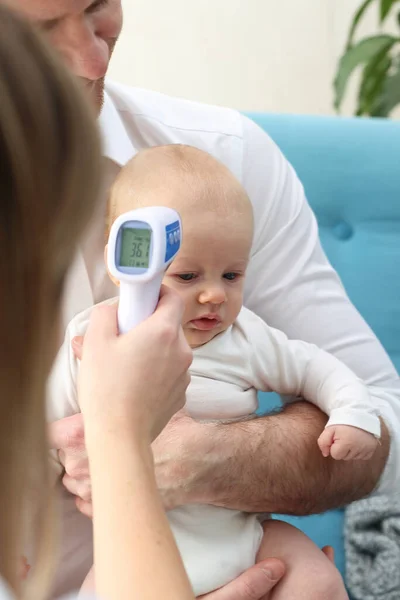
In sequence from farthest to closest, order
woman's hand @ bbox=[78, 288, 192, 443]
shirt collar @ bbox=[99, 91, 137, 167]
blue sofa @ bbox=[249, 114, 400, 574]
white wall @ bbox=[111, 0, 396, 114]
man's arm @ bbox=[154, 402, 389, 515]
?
white wall @ bbox=[111, 0, 396, 114] < blue sofa @ bbox=[249, 114, 400, 574] < shirt collar @ bbox=[99, 91, 137, 167] < man's arm @ bbox=[154, 402, 389, 515] < woman's hand @ bbox=[78, 288, 192, 443]

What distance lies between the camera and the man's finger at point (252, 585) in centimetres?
98

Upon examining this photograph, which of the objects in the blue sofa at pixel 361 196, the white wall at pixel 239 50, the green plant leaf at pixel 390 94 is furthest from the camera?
the white wall at pixel 239 50

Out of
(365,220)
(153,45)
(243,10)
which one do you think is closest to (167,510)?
(365,220)

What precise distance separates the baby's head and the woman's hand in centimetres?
25

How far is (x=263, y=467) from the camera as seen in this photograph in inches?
43.9

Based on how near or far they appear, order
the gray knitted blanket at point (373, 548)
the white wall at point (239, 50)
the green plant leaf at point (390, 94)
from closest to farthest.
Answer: the gray knitted blanket at point (373, 548), the green plant leaf at point (390, 94), the white wall at point (239, 50)

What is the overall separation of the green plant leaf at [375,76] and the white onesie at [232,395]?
54.9 inches

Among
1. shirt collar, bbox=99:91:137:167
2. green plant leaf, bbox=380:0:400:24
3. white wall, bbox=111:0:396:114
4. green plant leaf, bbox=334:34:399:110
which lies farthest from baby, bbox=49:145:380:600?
white wall, bbox=111:0:396:114

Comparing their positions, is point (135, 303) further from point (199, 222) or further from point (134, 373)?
point (199, 222)

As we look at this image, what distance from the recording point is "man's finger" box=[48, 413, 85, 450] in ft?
3.28

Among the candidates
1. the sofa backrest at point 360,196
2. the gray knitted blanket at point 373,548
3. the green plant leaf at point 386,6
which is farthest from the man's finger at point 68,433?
the green plant leaf at point 386,6

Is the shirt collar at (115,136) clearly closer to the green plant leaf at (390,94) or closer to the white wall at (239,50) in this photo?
the green plant leaf at (390,94)

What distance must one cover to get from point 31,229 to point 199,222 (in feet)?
1.63

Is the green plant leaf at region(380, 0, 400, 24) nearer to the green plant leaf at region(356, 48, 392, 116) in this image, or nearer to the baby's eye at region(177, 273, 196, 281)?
the green plant leaf at region(356, 48, 392, 116)
